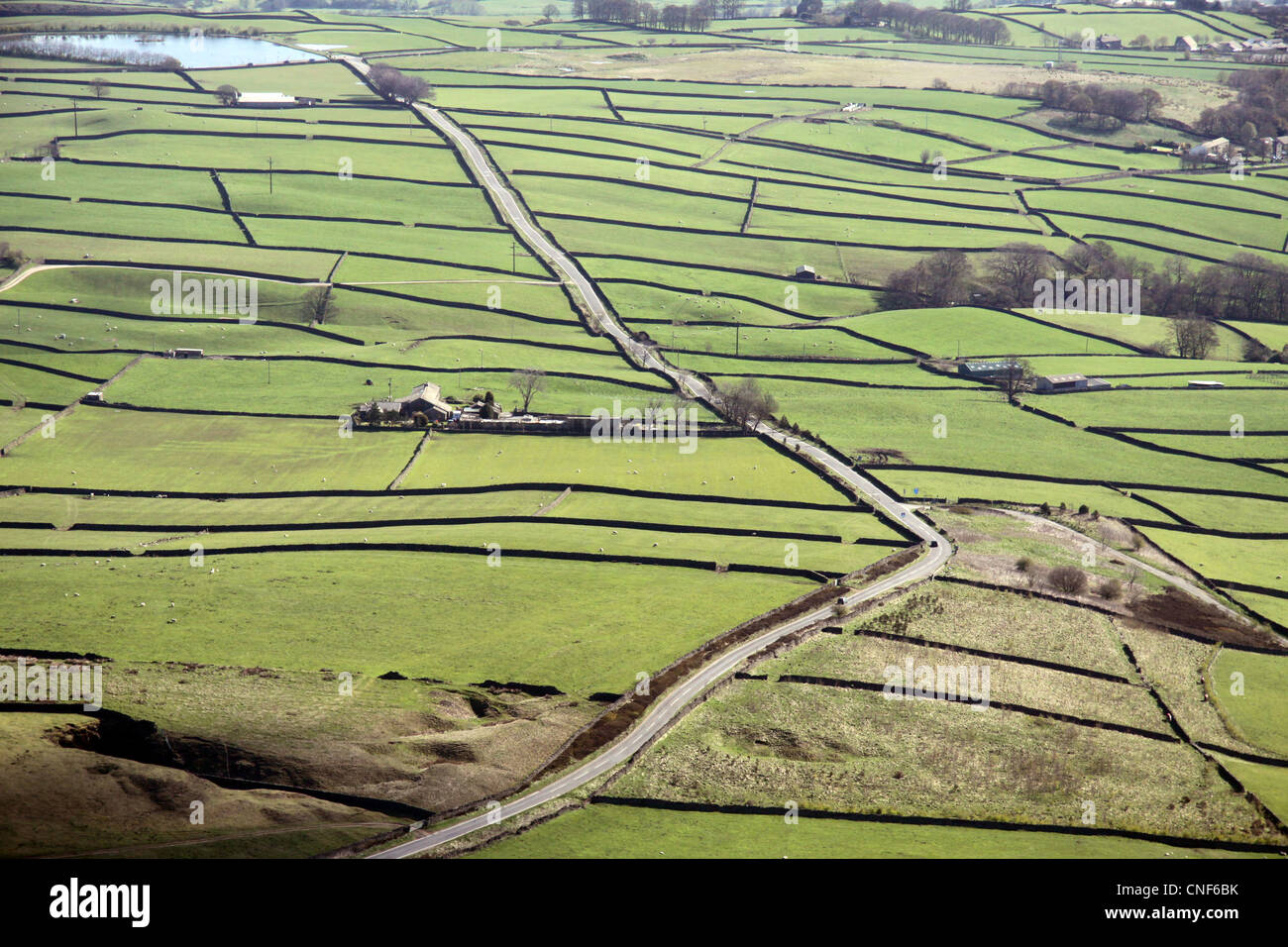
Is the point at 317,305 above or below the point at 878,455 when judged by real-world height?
above

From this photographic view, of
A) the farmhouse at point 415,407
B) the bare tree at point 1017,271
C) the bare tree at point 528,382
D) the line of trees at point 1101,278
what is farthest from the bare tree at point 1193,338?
the farmhouse at point 415,407

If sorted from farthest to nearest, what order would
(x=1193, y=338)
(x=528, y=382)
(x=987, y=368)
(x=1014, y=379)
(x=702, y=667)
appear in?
(x=1193, y=338) → (x=987, y=368) → (x=1014, y=379) → (x=528, y=382) → (x=702, y=667)

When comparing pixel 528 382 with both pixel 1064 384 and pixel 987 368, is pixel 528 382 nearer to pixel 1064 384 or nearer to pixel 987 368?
pixel 987 368

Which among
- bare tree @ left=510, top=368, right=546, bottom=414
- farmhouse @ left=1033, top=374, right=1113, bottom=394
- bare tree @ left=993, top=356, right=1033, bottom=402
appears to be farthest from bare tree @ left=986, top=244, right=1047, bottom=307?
bare tree @ left=510, top=368, right=546, bottom=414

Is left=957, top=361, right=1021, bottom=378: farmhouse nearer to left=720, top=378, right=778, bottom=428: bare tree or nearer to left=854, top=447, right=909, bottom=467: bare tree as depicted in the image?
left=854, top=447, right=909, bottom=467: bare tree

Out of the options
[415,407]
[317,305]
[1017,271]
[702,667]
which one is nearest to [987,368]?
[1017,271]

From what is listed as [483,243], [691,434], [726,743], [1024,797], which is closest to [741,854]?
[726,743]

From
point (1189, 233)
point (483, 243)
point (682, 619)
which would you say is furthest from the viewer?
point (1189, 233)

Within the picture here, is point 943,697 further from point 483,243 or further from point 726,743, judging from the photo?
point 483,243
